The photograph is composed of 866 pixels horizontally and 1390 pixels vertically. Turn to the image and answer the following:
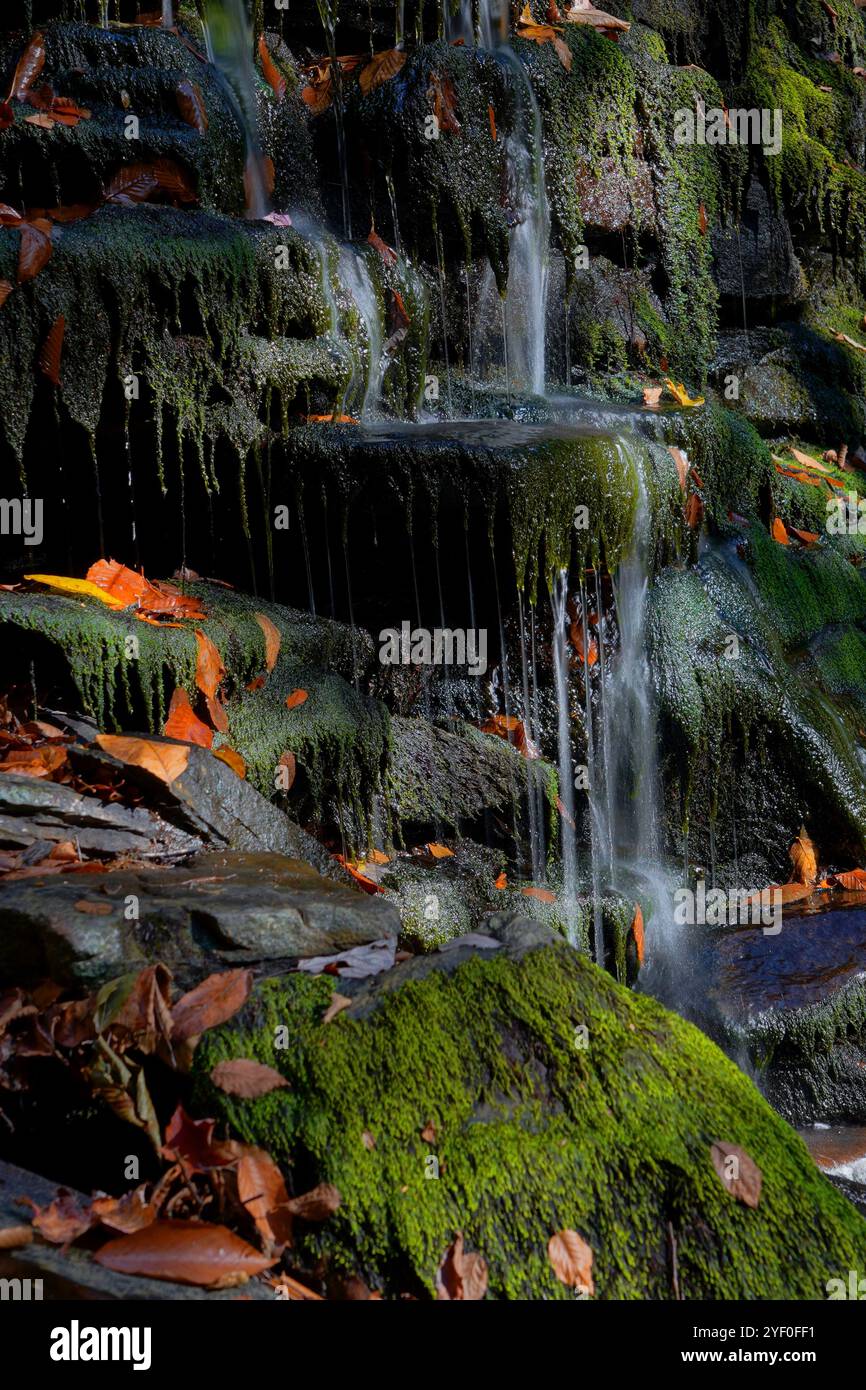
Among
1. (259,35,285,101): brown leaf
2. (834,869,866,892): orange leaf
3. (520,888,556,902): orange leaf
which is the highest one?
(259,35,285,101): brown leaf

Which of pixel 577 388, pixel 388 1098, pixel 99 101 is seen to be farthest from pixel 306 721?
pixel 577 388

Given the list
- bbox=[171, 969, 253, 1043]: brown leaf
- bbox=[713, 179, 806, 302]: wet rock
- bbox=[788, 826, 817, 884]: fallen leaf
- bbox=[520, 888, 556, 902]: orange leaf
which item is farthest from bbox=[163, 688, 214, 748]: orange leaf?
bbox=[713, 179, 806, 302]: wet rock

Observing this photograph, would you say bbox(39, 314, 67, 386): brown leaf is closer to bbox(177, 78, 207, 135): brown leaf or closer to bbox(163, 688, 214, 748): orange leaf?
bbox(163, 688, 214, 748): orange leaf

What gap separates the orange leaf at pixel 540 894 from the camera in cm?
515

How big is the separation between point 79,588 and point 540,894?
2356 millimetres

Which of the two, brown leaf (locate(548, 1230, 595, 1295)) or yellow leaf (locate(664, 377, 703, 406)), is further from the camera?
yellow leaf (locate(664, 377, 703, 406))

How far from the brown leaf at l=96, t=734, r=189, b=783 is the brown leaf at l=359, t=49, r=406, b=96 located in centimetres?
527

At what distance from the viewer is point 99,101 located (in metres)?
6.15

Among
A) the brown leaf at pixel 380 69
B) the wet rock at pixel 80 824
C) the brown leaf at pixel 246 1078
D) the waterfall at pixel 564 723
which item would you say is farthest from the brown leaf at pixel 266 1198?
the brown leaf at pixel 380 69

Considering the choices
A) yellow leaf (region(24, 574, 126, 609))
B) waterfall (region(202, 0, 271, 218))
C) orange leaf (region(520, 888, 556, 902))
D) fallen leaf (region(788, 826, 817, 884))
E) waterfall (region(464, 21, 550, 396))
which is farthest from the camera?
waterfall (region(464, 21, 550, 396))

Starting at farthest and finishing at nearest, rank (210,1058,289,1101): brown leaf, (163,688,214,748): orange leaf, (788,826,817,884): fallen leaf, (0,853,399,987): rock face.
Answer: (788,826,817,884): fallen leaf → (163,688,214,748): orange leaf → (0,853,399,987): rock face → (210,1058,289,1101): brown leaf

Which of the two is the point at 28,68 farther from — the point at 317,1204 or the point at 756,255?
the point at 317,1204

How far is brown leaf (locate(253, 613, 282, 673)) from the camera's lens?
16.1ft

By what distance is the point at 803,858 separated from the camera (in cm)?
618
